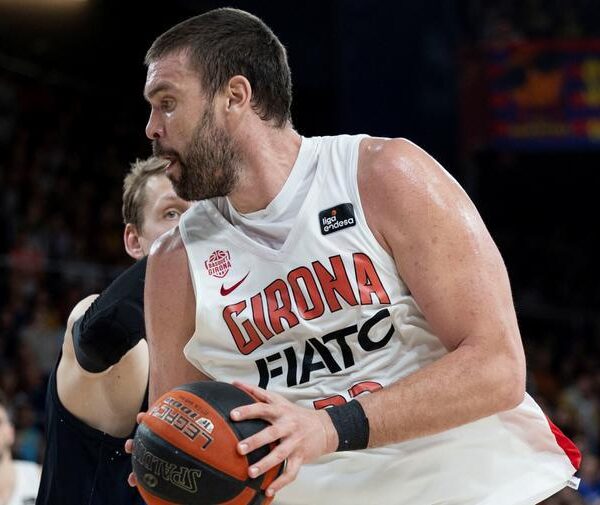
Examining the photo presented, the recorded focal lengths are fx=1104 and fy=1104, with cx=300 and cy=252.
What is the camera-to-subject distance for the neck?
3006mm

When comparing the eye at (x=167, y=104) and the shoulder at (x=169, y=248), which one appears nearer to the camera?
the eye at (x=167, y=104)

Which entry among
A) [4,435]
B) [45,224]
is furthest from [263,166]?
[45,224]

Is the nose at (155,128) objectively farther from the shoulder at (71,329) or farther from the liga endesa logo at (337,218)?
the shoulder at (71,329)

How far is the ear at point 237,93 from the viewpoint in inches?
116

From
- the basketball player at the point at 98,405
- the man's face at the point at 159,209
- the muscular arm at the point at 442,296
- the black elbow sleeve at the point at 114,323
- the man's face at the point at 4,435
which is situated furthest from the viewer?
the man's face at the point at 4,435

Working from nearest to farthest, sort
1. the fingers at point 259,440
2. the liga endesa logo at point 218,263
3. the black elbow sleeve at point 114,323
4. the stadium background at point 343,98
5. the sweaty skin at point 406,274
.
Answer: the fingers at point 259,440 → the sweaty skin at point 406,274 → the liga endesa logo at point 218,263 → the black elbow sleeve at point 114,323 → the stadium background at point 343,98

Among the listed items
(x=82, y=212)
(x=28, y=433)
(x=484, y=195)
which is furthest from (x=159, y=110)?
(x=484, y=195)

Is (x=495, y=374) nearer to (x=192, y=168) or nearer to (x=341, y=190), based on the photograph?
(x=341, y=190)

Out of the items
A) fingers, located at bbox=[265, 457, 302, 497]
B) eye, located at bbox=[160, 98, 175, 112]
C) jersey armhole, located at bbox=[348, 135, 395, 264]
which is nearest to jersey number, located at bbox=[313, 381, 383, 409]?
jersey armhole, located at bbox=[348, 135, 395, 264]

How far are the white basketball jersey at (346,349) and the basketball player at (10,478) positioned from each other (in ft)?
8.38

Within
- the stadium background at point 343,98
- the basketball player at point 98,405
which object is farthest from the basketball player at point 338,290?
the stadium background at point 343,98

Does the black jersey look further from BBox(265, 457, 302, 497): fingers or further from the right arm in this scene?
BBox(265, 457, 302, 497): fingers

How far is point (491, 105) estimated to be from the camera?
12969 mm

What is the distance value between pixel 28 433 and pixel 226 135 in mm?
6021
